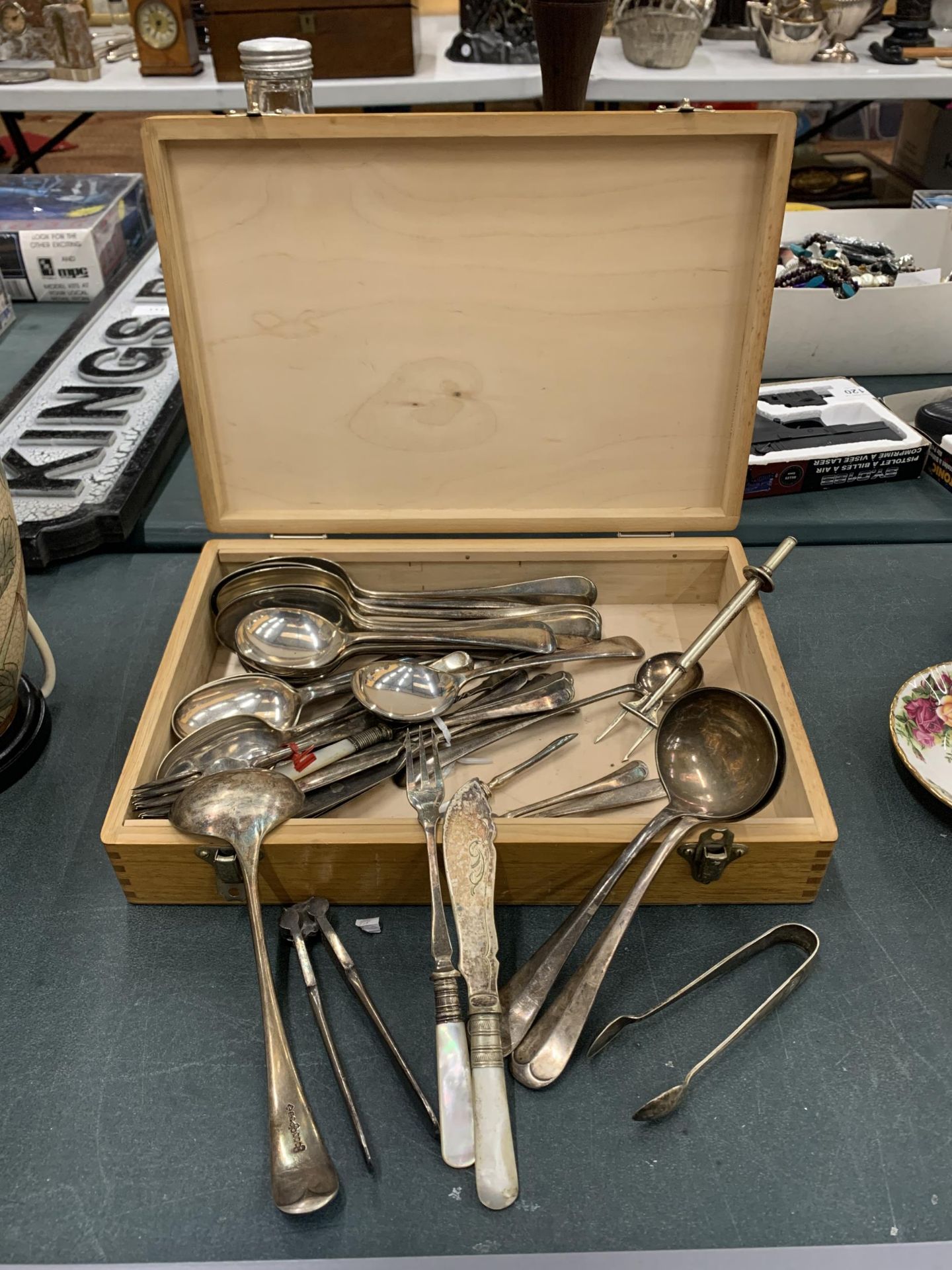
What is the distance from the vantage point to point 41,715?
76 cm

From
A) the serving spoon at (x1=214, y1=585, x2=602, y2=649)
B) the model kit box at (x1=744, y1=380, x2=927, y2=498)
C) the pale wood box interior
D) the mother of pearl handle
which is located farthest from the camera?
the model kit box at (x1=744, y1=380, x2=927, y2=498)

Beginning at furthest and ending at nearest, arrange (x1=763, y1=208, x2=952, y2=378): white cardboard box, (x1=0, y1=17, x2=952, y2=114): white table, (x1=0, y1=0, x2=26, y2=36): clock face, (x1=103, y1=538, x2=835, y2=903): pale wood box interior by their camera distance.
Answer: (x1=0, y1=0, x2=26, y2=36): clock face < (x1=0, y1=17, x2=952, y2=114): white table < (x1=763, y1=208, x2=952, y2=378): white cardboard box < (x1=103, y1=538, x2=835, y2=903): pale wood box interior

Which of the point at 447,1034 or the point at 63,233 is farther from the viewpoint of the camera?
the point at 63,233

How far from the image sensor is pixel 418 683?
0.75m

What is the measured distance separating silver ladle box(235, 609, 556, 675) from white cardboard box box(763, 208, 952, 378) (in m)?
0.62

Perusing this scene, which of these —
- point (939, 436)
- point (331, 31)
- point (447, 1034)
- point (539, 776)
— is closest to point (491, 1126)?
point (447, 1034)

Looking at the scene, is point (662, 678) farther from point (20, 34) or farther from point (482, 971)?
point (20, 34)

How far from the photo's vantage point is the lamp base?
0.72m

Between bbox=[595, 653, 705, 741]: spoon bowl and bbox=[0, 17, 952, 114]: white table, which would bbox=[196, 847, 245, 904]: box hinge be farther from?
bbox=[0, 17, 952, 114]: white table

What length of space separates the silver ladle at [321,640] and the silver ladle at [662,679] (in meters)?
0.08

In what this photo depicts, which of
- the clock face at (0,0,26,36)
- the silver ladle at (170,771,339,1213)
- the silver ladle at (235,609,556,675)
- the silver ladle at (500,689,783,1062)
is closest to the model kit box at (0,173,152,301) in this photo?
the clock face at (0,0,26,36)

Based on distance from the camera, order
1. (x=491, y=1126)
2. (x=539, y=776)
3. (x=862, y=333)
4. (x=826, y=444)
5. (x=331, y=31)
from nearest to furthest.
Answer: (x=491, y=1126)
(x=539, y=776)
(x=826, y=444)
(x=862, y=333)
(x=331, y=31)

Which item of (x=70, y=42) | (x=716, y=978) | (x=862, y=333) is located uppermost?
(x=70, y=42)

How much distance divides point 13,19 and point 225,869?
2061 millimetres
